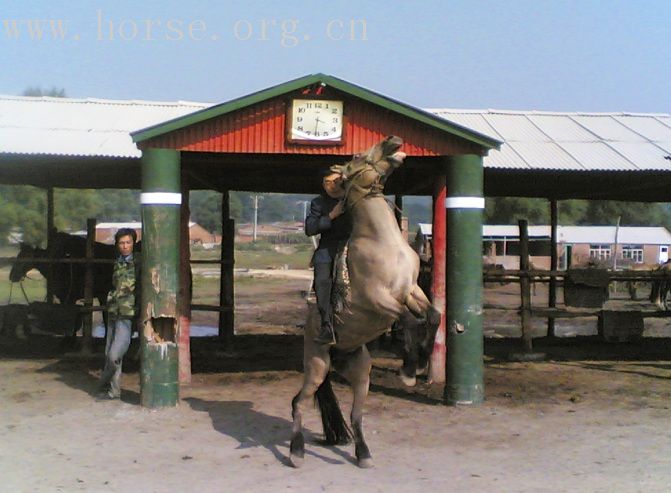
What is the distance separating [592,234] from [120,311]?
160 ft

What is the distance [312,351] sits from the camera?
7.21m

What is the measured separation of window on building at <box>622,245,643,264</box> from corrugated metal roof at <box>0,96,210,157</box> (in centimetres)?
4532

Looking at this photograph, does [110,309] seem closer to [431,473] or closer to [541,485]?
[431,473]

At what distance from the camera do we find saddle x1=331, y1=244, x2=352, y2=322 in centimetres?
675

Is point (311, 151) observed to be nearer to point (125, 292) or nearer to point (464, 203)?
point (464, 203)

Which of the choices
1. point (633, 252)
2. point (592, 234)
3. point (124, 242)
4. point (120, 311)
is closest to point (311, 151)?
point (124, 242)

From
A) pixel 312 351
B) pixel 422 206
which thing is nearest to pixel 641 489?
pixel 312 351

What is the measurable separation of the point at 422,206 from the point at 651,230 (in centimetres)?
9623

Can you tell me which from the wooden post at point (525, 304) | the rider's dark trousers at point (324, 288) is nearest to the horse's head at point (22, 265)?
the wooden post at point (525, 304)

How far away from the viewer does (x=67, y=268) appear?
15.5 m

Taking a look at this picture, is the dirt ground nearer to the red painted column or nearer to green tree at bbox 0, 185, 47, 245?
the red painted column

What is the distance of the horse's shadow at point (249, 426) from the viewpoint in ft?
25.4

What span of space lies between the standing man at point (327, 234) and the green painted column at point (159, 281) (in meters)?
2.62

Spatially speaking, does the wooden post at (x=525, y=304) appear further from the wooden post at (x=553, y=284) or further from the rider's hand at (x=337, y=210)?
the rider's hand at (x=337, y=210)
